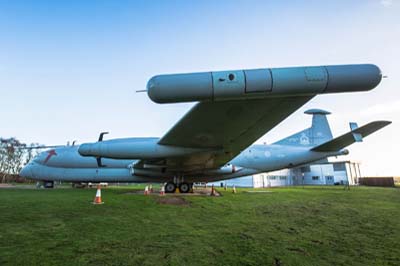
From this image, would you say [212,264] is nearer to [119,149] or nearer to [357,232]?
[357,232]

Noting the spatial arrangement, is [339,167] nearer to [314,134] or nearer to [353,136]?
[314,134]

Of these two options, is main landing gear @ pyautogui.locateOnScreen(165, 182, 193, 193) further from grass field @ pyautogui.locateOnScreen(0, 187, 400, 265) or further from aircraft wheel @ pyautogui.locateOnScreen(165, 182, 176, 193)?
grass field @ pyautogui.locateOnScreen(0, 187, 400, 265)

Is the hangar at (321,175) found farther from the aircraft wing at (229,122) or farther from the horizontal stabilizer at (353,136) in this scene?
the aircraft wing at (229,122)

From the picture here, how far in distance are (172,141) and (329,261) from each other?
18.4ft

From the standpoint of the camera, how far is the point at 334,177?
43.5 metres

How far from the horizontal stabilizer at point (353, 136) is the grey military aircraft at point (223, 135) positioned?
3 centimetres

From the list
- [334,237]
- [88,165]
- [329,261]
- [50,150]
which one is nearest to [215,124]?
[334,237]

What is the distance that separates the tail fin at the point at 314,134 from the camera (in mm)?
15250

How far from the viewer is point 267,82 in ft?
10.4

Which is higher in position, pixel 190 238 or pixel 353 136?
pixel 353 136

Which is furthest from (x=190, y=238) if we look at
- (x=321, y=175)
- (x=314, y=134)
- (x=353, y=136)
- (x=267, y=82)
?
(x=321, y=175)

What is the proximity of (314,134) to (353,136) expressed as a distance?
6.57 metres

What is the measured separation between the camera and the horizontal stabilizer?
26.9 feet

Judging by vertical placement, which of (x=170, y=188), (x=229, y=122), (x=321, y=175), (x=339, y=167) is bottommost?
(x=170, y=188)
